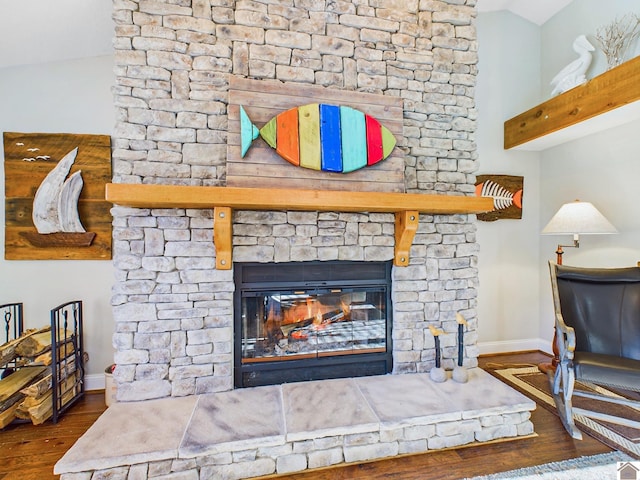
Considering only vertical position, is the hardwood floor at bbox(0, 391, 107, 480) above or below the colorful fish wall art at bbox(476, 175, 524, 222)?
below

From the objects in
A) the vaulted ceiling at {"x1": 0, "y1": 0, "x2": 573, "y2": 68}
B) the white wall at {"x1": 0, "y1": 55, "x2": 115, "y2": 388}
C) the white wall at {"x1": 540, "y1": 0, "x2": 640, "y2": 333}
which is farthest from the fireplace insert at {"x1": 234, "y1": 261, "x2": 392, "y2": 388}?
the white wall at {"x1": 540, "y1": 0, "x2": 640, "y2": 333}

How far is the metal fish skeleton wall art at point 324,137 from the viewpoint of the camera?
199 centimetres

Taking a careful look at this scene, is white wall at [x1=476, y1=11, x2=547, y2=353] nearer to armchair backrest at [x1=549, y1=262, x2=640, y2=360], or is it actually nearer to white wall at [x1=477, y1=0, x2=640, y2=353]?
white wall at [x1=477, y1=0, x2=640, y2=353]

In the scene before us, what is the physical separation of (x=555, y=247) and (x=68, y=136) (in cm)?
462

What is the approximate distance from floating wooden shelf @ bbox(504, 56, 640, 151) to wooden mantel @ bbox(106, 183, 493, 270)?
1.32 m

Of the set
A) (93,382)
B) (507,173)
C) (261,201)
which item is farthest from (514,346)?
(93,382)

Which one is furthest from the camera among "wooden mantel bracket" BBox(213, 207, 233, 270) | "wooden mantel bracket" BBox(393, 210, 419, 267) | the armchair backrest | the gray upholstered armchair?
the armchair backrest

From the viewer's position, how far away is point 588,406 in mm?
2279

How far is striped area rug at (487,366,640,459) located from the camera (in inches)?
73.8

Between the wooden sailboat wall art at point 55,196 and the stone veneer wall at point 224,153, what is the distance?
80 centimetres

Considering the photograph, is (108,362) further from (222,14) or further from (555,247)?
(555,247)

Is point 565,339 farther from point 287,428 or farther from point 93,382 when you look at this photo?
point 93,382

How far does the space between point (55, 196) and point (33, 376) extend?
1344 millimetres

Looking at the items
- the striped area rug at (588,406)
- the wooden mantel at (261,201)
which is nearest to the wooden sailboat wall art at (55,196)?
the wooden mantel at (261,201)
